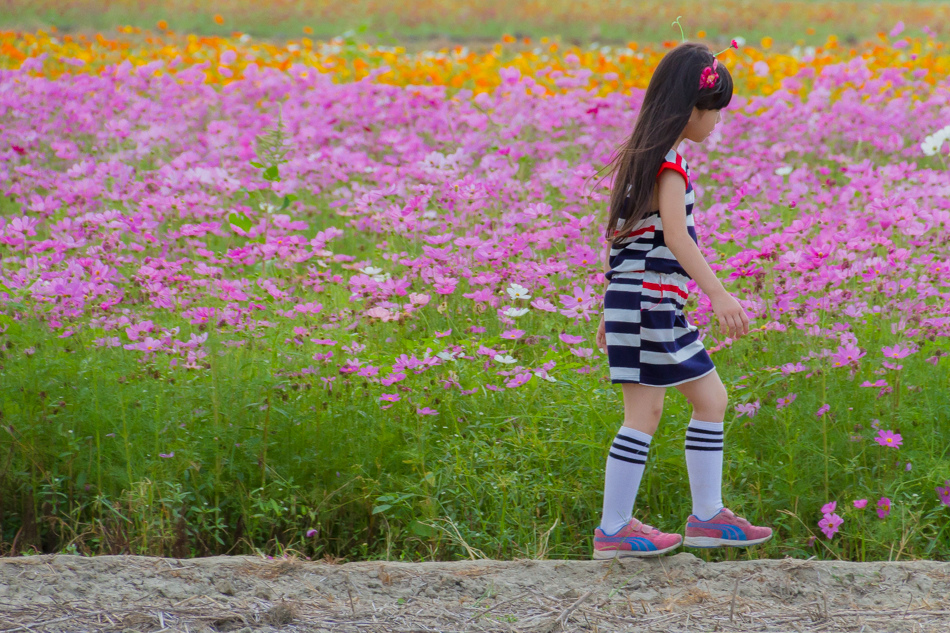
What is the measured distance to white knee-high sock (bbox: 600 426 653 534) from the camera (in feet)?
8.23

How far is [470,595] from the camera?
8.14ft

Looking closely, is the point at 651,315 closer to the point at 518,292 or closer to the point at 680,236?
the point at 680,236

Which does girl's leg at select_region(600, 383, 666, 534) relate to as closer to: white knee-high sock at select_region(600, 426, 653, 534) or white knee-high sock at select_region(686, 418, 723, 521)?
white knee-high sock at select_region(600, 426, 653, 534)

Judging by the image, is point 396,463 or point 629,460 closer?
point 629,460

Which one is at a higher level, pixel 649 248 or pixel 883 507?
pixel 649 248

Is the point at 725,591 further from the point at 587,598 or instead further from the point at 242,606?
the point at 242,606

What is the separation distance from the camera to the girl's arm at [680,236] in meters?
2.36

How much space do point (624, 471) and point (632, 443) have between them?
79 mm

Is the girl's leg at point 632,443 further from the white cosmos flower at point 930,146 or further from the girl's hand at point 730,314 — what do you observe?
the white cosmos flower at point 930,146

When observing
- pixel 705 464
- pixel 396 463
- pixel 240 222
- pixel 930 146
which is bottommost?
pixel 396 463

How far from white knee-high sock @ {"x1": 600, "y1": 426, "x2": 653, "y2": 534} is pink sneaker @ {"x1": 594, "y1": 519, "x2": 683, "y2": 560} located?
32mm

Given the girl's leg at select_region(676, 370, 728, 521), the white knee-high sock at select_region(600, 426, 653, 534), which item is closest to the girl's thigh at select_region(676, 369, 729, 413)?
the girl's leg at select_region(676, 370, 728, 521)

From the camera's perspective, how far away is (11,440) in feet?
9.85

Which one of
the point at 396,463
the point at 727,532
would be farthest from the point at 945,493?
the point at 396,463
